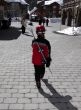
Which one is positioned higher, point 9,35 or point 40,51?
point 40,51

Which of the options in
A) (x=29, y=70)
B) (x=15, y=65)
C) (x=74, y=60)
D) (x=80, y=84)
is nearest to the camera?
(x=80, y=84)

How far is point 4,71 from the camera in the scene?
895 centimetres

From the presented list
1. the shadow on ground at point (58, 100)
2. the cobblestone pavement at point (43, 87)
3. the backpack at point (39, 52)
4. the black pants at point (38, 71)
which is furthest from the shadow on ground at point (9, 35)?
the shadow on ground at point (58, 100)

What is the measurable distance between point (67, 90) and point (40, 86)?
2.46ft

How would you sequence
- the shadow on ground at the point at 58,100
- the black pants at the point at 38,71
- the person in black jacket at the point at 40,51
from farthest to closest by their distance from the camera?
the black pants at the point at 38,71
the person in black jacket at the point at 40,51
the shadow on ground at the point at 58,100

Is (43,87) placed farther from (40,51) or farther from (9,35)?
(9,35)

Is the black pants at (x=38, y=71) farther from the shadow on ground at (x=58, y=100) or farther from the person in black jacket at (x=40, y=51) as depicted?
the shadow on ground at (x=58, y=100)

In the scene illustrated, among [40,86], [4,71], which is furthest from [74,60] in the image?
[40,86]

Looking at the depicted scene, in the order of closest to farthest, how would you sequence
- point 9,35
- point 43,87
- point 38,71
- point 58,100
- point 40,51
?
1. point 58,100
2. point 40,51
3. point 38,71
4. point 43,87
5. point 9,35

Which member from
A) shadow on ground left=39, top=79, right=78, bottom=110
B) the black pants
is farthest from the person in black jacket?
shadow on ground left=39, top=79, right=78, bottom=110

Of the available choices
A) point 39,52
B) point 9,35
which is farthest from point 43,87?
point 9,35

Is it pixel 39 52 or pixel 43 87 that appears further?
pixel 43 87

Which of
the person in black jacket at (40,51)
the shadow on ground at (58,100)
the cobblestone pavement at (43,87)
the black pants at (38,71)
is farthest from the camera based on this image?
the black pants at (38,71)

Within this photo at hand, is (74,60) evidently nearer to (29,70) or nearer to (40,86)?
(29,70)
